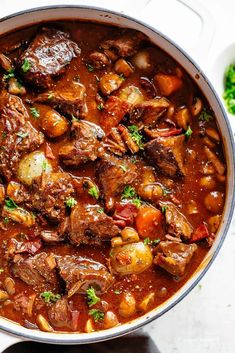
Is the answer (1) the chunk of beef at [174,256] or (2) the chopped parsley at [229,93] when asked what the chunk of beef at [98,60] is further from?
(1) the chunk of beef at [174,256]

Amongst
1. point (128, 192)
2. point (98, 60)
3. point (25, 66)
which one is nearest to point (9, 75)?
point (25, 66)

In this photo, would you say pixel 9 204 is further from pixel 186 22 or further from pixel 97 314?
pixel 186 22

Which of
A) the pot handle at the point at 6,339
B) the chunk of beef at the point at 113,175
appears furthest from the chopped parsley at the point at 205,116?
the pot handle at the point at 6,339

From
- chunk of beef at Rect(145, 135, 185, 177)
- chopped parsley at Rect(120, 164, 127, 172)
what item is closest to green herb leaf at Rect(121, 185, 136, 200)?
chopped parsley at Rect(120, 164, 127, 172)

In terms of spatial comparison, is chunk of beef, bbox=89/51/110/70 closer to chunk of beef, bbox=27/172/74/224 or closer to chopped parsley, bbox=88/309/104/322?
chunk of beef, bbox=27/172/74/224

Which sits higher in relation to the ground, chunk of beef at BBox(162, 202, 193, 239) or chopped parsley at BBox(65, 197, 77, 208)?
chunk of beef at BBox(162, 202, 193, 239)

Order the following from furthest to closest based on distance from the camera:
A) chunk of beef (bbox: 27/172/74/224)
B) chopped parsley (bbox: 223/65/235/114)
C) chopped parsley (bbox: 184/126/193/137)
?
chopped parsley (bbox: 223/65/235/114) < chopped parsley (bbox: 184/126/193/137) < chunk of beef (bbox: 27/172/74/224)
